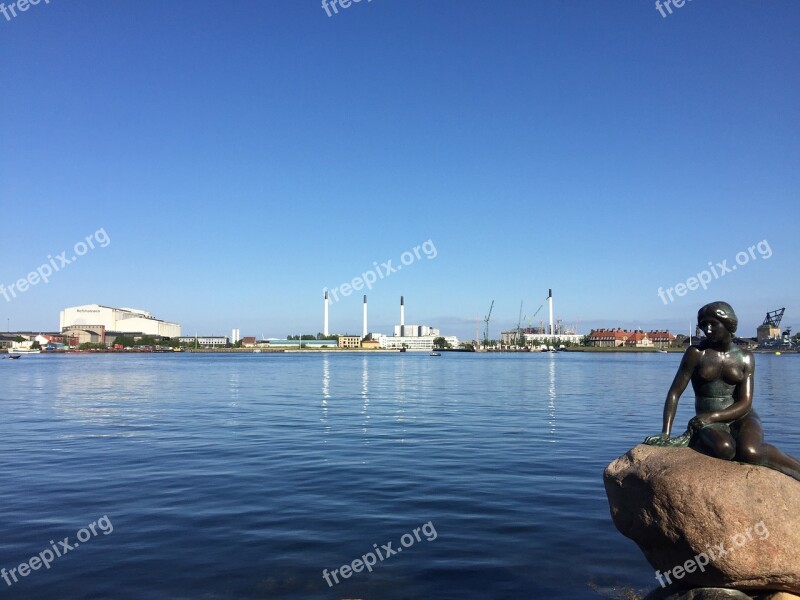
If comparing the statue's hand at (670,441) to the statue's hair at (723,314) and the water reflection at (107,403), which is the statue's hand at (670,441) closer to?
the statue's hair at (723,314)

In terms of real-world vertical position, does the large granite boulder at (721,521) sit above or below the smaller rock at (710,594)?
above

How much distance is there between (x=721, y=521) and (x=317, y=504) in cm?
724

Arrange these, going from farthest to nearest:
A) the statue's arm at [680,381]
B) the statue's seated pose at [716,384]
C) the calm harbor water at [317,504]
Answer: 1. the calm harbor water at [317,504]
2. the statue's arm at [680,381]
3. the statue's seated pose at [716,384]

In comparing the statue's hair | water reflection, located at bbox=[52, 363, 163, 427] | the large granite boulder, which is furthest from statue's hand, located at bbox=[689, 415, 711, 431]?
water reflection, located at bbox=[52, 363, 163, 427]

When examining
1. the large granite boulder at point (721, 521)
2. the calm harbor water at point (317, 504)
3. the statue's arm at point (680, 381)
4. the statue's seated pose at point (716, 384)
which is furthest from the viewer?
the calm harbor water at point (317, 504)

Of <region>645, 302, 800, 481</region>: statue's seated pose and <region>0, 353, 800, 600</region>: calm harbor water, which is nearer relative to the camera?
<region>645, 302, 800, 481</region>: statue's seated pose

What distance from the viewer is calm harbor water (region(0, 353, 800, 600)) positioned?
307 inches

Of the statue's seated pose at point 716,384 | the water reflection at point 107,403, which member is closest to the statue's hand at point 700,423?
the statue's seated pose at point 716,384

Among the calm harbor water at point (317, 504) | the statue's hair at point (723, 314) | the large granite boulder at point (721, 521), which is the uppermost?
the statue's hair at point (723, 314)

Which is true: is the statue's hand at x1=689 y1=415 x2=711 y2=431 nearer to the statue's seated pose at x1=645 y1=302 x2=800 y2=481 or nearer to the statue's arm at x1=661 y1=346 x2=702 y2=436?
the statue's seated pose at x1=645 y1=302 x2=800 y2=481

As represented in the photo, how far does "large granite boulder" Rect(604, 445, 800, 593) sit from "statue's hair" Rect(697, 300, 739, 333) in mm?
1477

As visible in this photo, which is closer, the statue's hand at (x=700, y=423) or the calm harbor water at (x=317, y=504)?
the statue's hand at (x=700, y=423)

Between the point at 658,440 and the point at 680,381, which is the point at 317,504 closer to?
the point at 658,440

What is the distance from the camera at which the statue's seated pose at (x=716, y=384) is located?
21.4 feet
